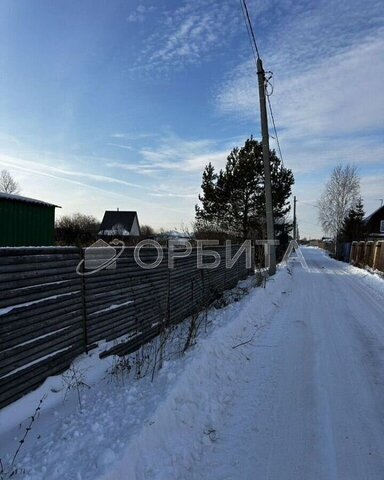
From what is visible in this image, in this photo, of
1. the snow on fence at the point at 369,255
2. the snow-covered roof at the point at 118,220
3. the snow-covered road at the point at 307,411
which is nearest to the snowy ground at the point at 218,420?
the snow-covered road at the point at 307,411

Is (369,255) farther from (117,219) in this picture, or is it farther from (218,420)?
(117,219)

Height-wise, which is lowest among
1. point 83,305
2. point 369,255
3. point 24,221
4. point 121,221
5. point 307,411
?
point 307,411

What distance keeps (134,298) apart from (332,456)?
3.79 metres

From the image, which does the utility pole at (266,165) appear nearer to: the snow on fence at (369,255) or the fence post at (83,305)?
the snow on fence at (369,255)

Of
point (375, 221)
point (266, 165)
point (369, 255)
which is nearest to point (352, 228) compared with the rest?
point (375, 221)

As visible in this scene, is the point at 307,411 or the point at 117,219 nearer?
the point at 307,411

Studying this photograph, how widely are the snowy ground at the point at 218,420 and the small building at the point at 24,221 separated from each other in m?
12.9

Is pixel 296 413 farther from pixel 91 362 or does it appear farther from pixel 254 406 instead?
pixel 91 362

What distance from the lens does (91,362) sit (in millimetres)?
5188

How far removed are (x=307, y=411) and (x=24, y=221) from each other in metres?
15.8

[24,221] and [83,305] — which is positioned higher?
[24,221]

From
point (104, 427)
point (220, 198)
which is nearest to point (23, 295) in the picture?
point (104, 427)

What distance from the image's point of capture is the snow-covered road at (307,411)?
353 centimetres

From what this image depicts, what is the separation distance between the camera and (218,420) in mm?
4277
